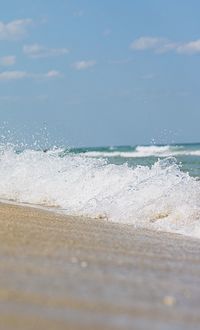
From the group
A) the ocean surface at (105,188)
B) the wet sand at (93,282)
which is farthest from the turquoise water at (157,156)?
the wet sand at (93,282)

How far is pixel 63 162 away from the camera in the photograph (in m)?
13.9

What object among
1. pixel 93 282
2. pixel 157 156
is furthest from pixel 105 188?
pixel 157 156

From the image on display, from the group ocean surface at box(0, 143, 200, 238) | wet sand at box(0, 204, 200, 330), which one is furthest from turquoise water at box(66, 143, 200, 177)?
wet sand at box(0, 204, 200, 330)

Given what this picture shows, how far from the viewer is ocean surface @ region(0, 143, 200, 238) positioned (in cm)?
814

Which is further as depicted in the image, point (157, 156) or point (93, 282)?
point (157, 156)

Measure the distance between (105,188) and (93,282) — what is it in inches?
304

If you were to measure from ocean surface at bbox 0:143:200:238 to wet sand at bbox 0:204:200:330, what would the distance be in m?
2.40

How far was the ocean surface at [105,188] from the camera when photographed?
26.7 ft

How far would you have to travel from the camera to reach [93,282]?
3.40 meters

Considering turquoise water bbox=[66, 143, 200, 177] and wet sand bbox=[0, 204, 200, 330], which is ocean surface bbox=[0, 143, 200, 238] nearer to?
wet sand bbox=[0, 204, 200, 330]

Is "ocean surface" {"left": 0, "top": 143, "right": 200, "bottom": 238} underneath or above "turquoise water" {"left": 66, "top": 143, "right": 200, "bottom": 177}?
above

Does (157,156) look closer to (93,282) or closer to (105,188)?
(105,188)

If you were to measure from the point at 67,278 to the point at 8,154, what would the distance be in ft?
41.6

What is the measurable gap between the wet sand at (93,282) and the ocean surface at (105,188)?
2.40 m
